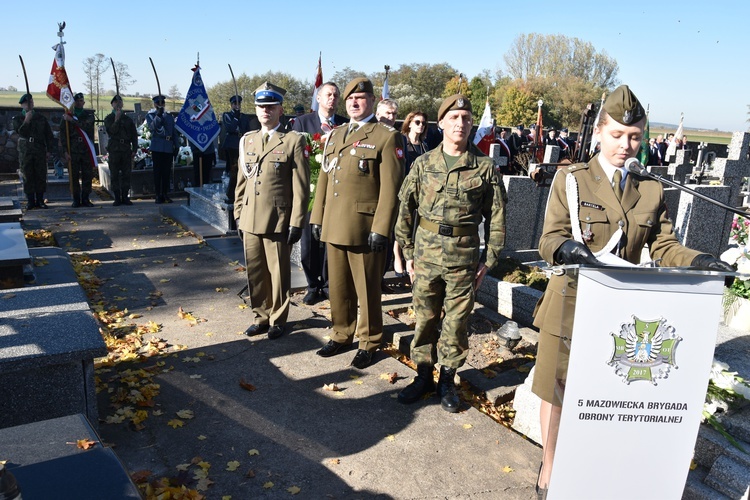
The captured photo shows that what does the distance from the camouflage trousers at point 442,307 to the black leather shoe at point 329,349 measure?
89 cm

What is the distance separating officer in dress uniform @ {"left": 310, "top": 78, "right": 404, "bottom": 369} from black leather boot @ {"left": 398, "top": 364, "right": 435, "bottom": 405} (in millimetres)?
578

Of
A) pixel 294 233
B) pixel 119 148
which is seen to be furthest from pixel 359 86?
pixel 119 148

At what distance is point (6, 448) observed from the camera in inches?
79.2

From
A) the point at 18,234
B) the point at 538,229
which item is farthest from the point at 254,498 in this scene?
the point at 538,229

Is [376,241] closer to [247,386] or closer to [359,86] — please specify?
[359,86]

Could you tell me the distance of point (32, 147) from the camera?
36.2 feet

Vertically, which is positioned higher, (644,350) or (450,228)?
(450,228)

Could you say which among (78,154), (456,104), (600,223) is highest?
(456,104)

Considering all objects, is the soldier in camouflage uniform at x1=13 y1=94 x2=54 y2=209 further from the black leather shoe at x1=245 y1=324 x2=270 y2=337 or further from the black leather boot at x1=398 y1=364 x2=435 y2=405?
the black leather boot at x1=398 y1=364 x2=435 y2=405

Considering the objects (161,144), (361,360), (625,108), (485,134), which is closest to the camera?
(625,108)

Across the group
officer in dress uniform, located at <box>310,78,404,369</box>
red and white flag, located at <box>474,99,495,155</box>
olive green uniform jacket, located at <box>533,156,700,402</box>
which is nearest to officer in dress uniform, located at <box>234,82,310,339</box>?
officer in dress uniform, located at <box>310,78,404,369</box>

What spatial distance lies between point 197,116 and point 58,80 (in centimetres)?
294

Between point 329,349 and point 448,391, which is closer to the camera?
point 448,391

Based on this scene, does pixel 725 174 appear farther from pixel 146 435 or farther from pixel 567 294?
pixel 146 435
